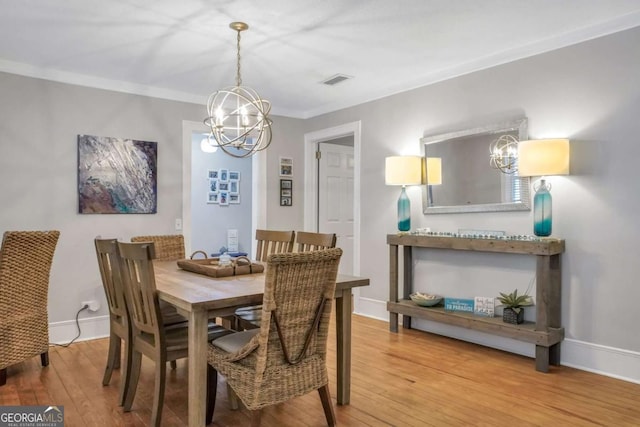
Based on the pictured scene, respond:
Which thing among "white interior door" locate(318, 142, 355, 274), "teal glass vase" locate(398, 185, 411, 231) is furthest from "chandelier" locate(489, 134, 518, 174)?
"white interior door" locate(318, 142, 355, 274)

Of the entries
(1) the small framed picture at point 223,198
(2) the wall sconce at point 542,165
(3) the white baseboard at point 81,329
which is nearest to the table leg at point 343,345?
(2) the wall sconce at point 542,165

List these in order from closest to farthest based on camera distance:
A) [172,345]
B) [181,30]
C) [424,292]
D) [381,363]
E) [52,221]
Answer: [172,345] → [181,30] → [381,363] → [52,221] → [424,292]

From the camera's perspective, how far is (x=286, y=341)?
1.99 m

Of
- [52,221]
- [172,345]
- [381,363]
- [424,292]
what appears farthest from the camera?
[424,292]

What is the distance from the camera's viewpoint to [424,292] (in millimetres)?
4066

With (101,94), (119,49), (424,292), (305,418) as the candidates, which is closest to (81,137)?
(101,94)

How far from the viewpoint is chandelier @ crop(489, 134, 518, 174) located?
3418 millimetres

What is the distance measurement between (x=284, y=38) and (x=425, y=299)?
240cm

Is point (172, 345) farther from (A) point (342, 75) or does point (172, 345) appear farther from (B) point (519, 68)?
(B) point (519, 68)

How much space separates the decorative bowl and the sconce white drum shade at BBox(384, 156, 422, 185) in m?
1.01

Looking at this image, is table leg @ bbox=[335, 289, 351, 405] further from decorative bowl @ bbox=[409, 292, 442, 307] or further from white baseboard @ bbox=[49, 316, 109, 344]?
white baseboard @ bbox=[49, 316, 109, 344]

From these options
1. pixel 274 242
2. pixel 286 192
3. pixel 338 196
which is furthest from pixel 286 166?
pixel 274 242

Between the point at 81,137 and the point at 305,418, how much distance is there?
3149 mm

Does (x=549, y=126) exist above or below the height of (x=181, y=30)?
below
